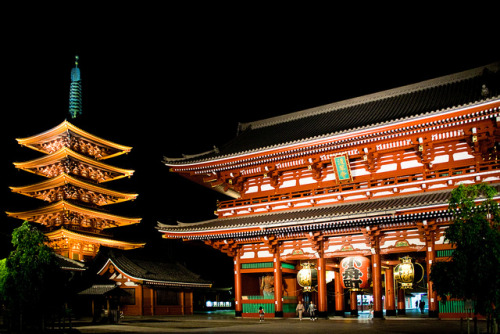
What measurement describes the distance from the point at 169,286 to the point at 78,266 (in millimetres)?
7224

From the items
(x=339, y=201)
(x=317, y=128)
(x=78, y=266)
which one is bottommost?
(x=78, y=266)

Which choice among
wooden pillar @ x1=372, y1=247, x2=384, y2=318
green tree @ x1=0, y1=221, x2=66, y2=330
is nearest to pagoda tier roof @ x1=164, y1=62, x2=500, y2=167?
wooden pillar @ x1=372, y1=247, x2=384, y2=318

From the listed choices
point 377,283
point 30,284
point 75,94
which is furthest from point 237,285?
point 75,94

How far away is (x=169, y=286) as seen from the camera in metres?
38.4

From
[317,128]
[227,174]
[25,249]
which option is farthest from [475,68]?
[25,249]

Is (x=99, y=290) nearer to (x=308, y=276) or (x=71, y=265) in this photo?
(x=71, y=265)

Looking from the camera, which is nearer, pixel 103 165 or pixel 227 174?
pixel 227 174

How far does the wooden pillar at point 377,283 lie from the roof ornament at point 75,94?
45583 mm

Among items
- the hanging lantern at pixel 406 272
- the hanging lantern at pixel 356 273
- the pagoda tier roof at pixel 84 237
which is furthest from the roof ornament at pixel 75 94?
the hanging lantern at pixel 406 272

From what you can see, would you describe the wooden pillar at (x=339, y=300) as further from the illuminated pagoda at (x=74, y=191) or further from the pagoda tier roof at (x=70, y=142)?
the pagoda tier roof at (x=70, y=142)

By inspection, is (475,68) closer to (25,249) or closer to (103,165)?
(25,249)

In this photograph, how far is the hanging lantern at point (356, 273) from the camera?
25.0 meters

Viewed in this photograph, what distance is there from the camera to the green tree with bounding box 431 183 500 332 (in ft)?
45.6

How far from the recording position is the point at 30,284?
58.7 ft
